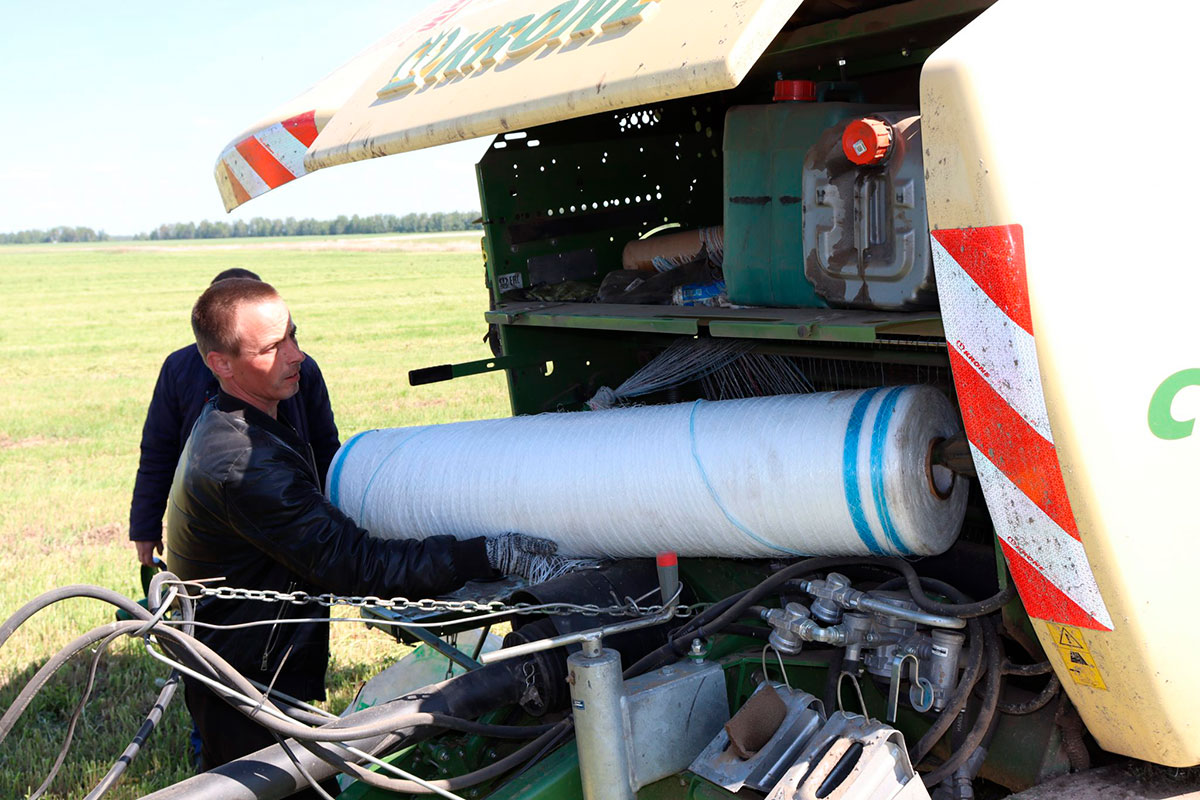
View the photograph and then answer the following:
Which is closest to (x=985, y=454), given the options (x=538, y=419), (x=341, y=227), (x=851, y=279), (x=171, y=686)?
(x=851, y=279)

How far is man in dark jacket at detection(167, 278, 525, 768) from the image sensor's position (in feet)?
9.21

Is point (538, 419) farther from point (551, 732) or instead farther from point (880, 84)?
point (880, 84)

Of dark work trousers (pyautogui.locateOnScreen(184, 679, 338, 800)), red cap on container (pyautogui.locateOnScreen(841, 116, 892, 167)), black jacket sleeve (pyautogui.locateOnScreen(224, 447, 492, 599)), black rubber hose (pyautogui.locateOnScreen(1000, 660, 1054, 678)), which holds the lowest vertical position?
dark work trousers (pyautogui.locateOnScreen(184, 679, 338, 800))

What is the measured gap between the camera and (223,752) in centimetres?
322

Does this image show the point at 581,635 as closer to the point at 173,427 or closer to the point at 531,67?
the point at 531,67

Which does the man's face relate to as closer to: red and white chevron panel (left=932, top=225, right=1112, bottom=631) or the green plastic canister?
the green plastic canister

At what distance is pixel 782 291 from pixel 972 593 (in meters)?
0.85

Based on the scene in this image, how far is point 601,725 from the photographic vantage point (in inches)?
86.9

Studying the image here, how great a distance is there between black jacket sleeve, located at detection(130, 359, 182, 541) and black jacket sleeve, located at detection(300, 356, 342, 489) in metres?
0.63

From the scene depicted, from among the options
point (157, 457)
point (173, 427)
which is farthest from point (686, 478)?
point (157, 457)

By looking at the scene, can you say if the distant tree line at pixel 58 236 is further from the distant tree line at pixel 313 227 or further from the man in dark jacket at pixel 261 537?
the man in dark jacket at pixel 261 537

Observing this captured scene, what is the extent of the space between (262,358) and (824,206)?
150 centimetres

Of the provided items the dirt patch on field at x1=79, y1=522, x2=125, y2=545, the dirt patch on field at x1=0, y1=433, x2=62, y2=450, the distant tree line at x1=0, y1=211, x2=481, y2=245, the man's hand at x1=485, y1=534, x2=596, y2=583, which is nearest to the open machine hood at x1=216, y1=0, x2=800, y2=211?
the man's hand at x1=485, y1=534, x2=596, y2=583

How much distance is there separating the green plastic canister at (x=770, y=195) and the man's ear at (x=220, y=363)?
1334 millimetres
